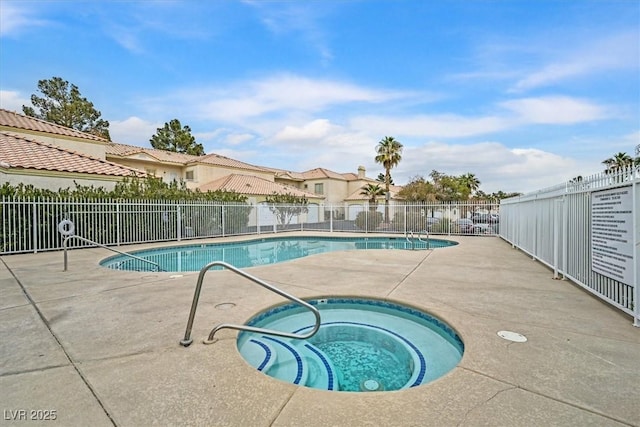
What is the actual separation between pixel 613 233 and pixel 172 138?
42.9 meters

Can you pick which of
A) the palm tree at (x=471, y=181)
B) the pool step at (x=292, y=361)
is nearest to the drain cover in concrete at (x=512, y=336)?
the pool step at (x=292, y=361)

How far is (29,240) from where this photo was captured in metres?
10.2

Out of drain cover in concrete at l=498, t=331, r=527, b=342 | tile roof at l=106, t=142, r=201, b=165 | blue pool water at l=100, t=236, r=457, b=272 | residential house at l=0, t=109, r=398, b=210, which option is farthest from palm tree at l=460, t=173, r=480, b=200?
drain cover in concrete at l=498, t=331, r=527, b=342

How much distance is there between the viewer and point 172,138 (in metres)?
39.1

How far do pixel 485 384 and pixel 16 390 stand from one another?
355 cm

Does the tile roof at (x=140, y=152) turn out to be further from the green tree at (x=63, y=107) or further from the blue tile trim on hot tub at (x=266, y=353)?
the blue tile trim on hot tub at (x=266, y=353)

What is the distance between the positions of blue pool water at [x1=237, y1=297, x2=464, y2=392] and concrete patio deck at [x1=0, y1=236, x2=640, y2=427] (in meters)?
0.21

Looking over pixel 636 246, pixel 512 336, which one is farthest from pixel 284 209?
pixel 636 246

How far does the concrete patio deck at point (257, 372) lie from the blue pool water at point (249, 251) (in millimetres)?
4052

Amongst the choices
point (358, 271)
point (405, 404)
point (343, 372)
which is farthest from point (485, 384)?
point (358, 271)

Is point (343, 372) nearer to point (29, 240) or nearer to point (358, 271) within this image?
point (358, 271)

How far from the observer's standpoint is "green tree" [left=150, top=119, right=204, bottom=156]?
38.8 meters

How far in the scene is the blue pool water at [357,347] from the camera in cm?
307

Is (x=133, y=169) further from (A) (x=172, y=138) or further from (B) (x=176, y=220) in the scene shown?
(A) (x=172, y=138)
